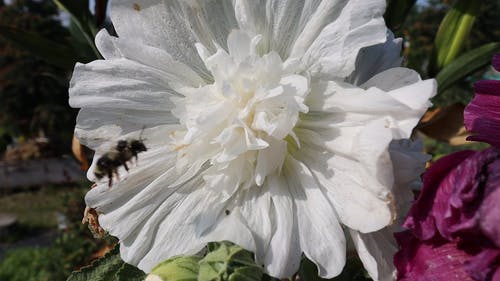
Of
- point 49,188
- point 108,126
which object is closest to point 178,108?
point 108,126

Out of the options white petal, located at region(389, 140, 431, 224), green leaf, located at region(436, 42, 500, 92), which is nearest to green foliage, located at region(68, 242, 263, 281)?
white petal, located at region(389, 140, 431, 224)

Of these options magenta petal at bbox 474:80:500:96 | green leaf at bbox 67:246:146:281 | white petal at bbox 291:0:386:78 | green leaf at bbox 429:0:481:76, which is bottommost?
green leaf at bbox 429:0:481:76

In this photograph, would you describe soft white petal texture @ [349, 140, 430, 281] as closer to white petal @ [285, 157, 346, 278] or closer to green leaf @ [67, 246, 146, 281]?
white petal @ [285, 157, 346, 278]

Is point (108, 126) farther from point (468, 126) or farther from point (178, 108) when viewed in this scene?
point (468, 126)

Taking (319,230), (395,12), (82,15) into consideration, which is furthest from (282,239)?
(82,15)

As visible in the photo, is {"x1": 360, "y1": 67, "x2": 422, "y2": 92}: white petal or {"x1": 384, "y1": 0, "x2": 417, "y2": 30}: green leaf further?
→ {"x1": 384, "y1": 0, "x2": 417, "y2": 30}: green leaf

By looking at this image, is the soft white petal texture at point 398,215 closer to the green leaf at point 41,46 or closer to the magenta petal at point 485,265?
the magenta petal at point 485,265

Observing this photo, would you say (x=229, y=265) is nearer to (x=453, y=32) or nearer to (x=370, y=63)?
(x=370, y=63)

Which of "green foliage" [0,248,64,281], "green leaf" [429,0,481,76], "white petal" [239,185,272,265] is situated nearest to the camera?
"white petal" [239,185,272,265]
